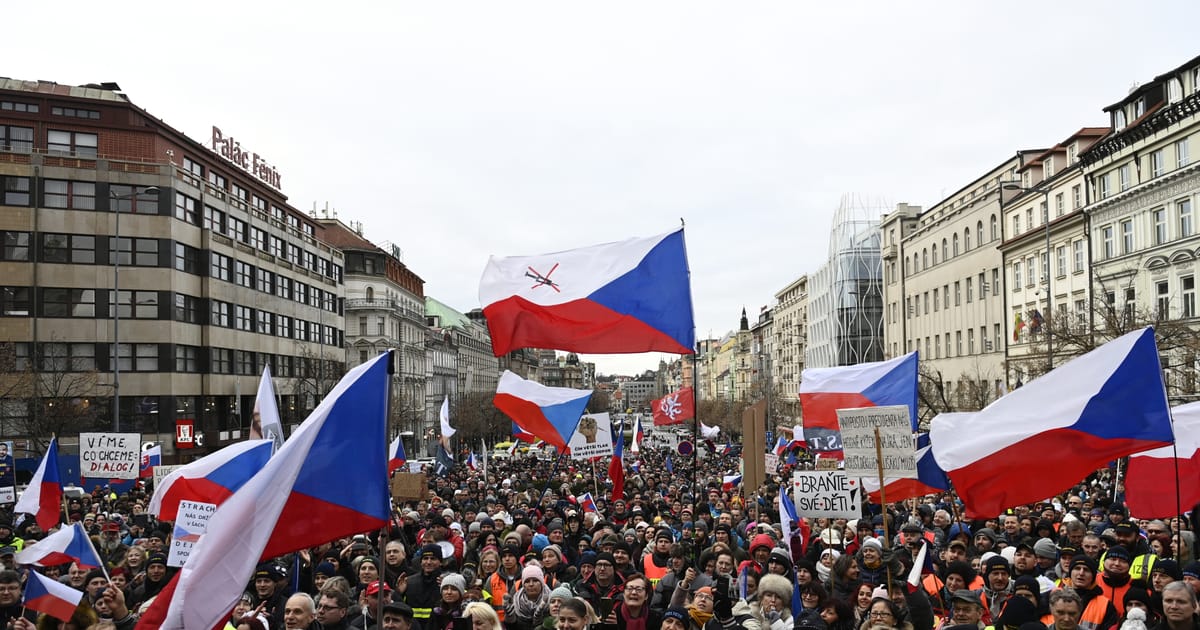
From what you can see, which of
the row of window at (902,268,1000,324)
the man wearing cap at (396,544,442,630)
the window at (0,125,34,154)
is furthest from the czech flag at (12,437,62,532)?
the row of window at (902,268,1000,324)

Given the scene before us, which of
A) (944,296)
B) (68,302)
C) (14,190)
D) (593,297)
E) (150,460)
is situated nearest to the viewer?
(593,297)

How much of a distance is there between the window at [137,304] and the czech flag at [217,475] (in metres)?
39.2

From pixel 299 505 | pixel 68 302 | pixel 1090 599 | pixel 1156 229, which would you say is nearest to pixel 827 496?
pixel 1090 599

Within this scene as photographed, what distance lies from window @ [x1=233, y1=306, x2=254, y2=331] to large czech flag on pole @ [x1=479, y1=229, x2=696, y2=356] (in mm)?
45807

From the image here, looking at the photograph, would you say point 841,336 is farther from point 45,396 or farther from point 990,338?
point 45,396

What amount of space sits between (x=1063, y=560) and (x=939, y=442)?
149cm

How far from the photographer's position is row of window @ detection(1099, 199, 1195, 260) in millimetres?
37781

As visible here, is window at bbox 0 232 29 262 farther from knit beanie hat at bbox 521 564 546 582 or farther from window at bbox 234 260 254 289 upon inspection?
knit beanie hat at bbox 521 564 546 582

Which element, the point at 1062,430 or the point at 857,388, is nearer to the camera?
the point at 1062,430

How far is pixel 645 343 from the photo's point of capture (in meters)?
12.3

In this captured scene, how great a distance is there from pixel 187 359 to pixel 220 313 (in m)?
3.70

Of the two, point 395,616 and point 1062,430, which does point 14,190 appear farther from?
point 1062,430

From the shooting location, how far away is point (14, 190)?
148 ft

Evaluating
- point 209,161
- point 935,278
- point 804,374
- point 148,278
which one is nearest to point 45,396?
point 148,278
